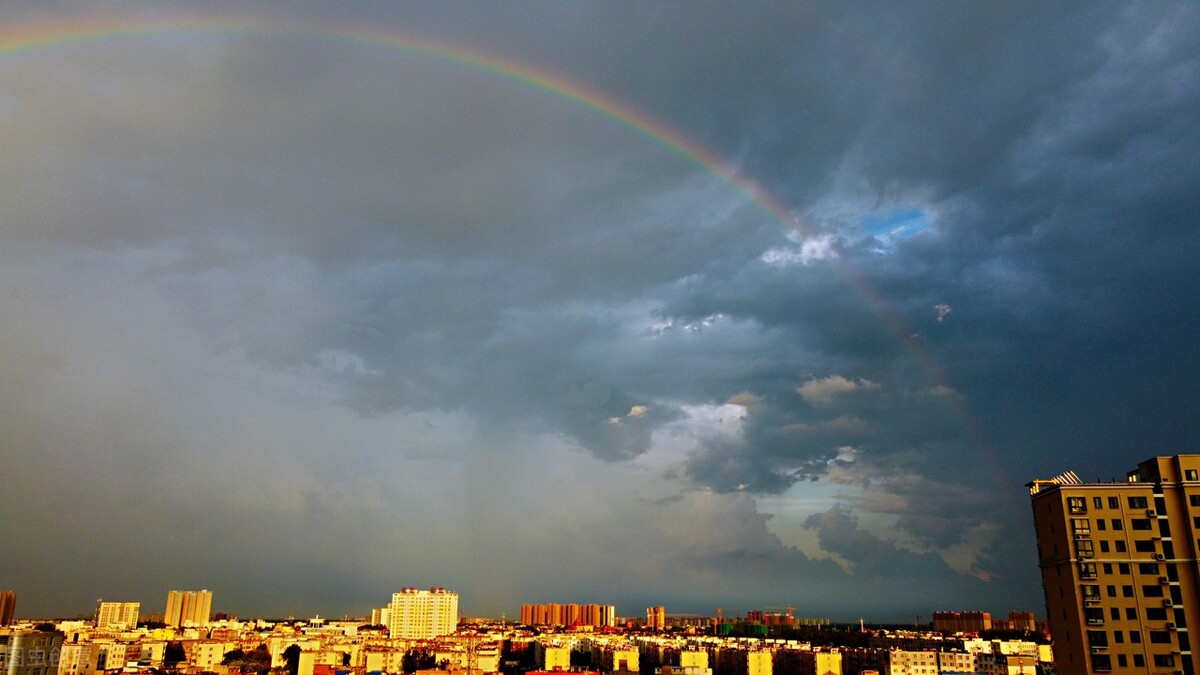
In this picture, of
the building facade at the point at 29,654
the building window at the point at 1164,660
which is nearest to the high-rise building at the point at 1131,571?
the building window at the point at 1164,660

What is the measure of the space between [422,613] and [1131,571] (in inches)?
3409

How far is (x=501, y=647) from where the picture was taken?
68875 millimetres

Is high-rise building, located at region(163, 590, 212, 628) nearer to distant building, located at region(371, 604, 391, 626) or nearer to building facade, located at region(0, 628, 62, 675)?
distant building, located at region(371, 604, 391, 626)

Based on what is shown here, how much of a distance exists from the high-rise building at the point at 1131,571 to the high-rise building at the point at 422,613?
8419 centimetres

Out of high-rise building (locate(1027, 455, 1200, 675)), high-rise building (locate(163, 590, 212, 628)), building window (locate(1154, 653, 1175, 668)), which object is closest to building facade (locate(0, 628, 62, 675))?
high-rise building (locate(1027, 455, 1200, 675))

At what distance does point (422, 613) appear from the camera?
91438mm

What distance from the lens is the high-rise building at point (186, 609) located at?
105m

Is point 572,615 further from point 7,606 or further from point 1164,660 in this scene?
point 1164,660

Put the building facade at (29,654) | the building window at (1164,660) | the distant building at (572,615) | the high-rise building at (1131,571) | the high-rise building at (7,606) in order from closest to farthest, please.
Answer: the building window at (1164,660) < the high-rise building at (1131,571) < the building facade at (29,654) < the high-rise building at (7,606) < the distant building at (572,615)

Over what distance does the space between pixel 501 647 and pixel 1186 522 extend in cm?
6173

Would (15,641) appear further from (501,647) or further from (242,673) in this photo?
(501,647)

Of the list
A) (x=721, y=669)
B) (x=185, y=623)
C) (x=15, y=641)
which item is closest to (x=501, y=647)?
(x=721, y=669)

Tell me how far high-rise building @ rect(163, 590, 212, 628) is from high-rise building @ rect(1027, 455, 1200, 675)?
112 meters

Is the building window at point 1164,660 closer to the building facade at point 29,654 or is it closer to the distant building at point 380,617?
the building facade at point 29,654
